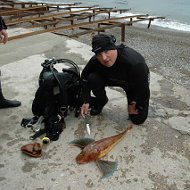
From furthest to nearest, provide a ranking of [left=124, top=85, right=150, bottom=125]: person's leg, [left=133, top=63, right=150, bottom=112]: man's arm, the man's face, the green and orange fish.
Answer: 1. [left=124, top=85, right=150, bottom=125]: person's leg
2. [left=133, top=63, right=150, bottom=112]: man's arm
3. the man's face
4. the green and orange fish

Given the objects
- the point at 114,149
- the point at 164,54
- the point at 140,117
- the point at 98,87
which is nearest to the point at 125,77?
the point at 98,87

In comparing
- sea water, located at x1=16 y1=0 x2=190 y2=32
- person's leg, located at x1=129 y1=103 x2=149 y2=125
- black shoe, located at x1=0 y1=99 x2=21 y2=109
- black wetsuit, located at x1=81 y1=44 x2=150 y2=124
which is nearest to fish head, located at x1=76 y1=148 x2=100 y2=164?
black wetsuit, located at x1=81 y1=44 x2=150 y2=124

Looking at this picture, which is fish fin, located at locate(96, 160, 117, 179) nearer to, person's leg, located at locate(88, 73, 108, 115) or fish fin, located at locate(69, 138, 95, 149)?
fish fin, located at locate(69, 138, 95, 149)

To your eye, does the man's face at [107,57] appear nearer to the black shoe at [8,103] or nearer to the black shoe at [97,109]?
the black shoe at [97,109]

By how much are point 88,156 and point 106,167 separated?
21cm

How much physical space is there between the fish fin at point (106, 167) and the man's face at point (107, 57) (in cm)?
99

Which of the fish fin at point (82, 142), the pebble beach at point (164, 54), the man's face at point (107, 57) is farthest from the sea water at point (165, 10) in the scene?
the fish fin at point (82, 142)

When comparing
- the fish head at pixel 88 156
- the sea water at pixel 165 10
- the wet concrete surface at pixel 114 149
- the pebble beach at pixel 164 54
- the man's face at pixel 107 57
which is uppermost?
the man's face at pixel 107 57

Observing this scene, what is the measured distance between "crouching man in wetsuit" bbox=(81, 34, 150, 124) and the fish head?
0.50m

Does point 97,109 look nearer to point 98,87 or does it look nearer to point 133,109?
point 98,87

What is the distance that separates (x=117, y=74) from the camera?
321 centimetres

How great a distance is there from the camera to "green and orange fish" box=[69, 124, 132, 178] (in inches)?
110

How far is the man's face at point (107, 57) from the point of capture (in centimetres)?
292

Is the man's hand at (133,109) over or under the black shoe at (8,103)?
over
